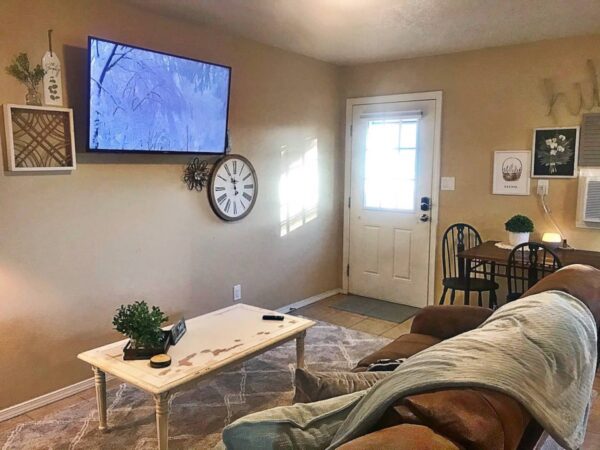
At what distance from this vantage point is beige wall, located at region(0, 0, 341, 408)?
2.67 m

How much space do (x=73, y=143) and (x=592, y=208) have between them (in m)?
3.66

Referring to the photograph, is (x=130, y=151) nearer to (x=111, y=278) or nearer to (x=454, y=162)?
(x=111, y=278)

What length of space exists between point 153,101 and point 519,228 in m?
2.84

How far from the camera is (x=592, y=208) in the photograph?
367 cm

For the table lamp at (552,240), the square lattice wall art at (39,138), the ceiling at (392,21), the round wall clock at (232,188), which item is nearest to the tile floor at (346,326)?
the table lamp at (552,240)

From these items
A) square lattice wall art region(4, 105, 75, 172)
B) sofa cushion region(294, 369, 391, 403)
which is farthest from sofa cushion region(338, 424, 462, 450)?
square lattice wall art region(4, 105, 75, 172)

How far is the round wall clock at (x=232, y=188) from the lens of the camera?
3715 mm

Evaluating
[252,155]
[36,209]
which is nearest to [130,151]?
Answer: [36,209]

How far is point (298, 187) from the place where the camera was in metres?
4.58

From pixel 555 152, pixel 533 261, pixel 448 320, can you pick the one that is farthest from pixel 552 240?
pixel 448 320

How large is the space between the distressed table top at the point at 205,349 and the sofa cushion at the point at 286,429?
1051 mm

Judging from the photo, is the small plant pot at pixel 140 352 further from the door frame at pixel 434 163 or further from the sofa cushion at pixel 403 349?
the door frame at pixel 434 163

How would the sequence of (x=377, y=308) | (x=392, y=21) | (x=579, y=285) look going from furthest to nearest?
1. (x=377, y=308)
2. (x=392, y=21)
3. (x=579, y=285)

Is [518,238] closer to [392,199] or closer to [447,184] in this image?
[447,184]
